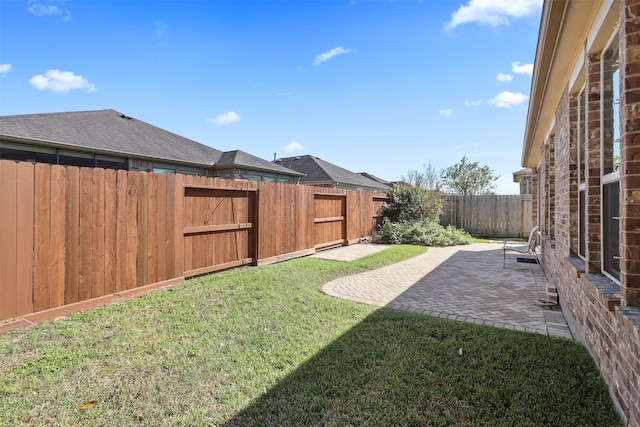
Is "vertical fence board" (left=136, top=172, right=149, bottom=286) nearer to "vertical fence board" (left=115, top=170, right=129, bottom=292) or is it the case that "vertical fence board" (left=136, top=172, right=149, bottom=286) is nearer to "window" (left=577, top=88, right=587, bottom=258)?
"vertical fence board" (left=115, top=170, right=129, bottom=292)

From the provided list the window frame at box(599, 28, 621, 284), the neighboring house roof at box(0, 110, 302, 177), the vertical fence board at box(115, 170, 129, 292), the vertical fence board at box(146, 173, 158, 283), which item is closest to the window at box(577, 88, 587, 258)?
the window frame at box(599, 28, 621, 284)

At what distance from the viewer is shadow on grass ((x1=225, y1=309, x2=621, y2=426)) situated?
215 centimetres

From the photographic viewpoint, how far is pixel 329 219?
998cm

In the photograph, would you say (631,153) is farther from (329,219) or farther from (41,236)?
(329,219)

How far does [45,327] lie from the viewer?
3547 millimetres

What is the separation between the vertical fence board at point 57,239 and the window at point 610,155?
559 cm

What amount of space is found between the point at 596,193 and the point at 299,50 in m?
11.8

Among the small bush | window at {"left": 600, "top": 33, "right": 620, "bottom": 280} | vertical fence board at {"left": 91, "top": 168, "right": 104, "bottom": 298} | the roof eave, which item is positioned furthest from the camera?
the small bush

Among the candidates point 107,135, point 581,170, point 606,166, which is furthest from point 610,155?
point 107,135

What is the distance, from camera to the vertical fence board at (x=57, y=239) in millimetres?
3787

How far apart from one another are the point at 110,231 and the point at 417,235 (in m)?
10.3

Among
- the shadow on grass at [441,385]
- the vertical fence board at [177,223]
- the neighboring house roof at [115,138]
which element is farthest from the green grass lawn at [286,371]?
the neighboring house roof at [115,138]

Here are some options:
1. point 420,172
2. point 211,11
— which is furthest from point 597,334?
point 420,172

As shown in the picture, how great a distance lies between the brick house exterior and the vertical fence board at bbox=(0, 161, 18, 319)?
5251 millimetres
